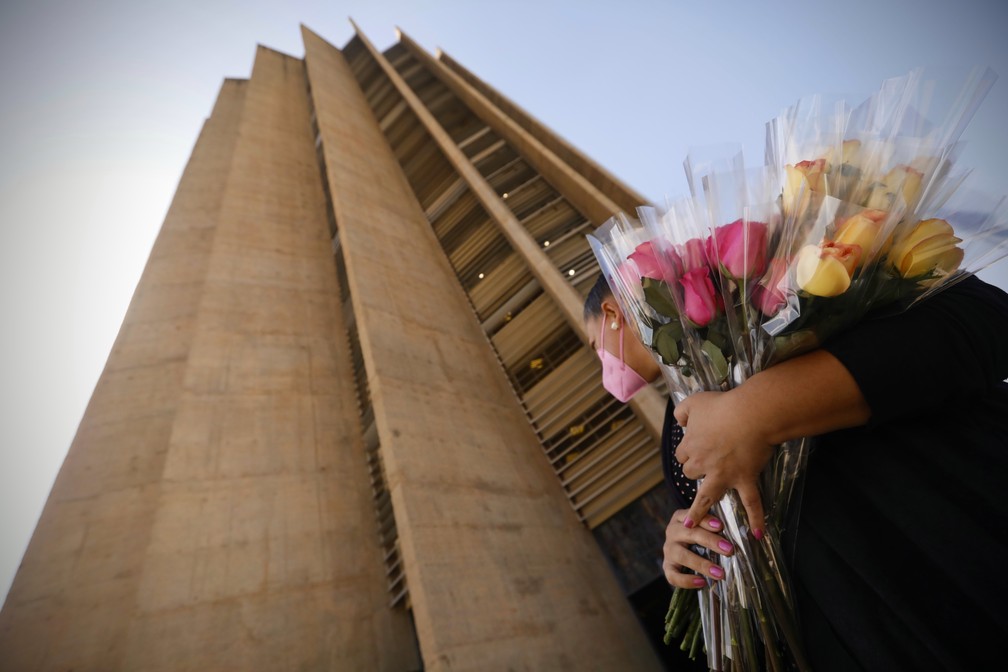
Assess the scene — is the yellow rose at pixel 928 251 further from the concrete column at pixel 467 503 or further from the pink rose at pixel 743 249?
the concrete column at pixel 467 503

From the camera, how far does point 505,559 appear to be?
12.5 feet

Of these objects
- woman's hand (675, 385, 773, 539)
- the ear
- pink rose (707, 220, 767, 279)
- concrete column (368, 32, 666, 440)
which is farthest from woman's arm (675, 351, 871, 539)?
concrete column (368, 32, 666, 440)

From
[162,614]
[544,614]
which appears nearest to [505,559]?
[544,614]

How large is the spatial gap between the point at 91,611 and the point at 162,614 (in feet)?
2.35

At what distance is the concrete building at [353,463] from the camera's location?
3.46 m

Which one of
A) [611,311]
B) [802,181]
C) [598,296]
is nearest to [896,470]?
[802,181]

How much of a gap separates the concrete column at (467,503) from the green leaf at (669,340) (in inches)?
107

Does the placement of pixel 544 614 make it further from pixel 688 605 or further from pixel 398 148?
pixel 398 148

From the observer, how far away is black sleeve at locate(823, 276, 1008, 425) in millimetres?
903

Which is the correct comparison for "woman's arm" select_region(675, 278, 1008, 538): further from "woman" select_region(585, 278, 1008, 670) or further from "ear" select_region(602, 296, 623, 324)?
"ear" select_region(602, 296, 623, 324)

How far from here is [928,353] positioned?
913 mm

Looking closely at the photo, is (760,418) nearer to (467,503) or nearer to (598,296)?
(598,296)

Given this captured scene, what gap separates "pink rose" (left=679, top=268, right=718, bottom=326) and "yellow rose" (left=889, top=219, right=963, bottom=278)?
384 millimetres

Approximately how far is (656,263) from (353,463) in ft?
15.7
